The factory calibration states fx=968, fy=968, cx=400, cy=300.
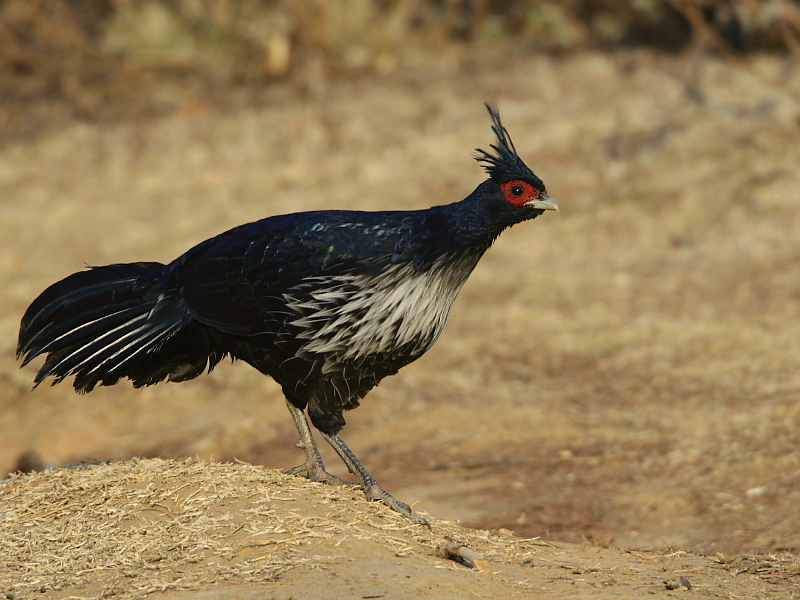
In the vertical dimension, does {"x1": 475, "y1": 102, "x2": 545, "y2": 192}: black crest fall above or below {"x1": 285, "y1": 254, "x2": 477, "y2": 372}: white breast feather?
above

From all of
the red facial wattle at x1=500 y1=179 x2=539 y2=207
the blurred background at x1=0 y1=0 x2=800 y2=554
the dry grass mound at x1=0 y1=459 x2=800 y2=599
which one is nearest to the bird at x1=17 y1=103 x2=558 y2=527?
the red facial wattle at x1=500 y1=179 x2=539 y2=207

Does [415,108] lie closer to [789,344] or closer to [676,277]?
[676,277]

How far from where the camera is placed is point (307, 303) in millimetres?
4625

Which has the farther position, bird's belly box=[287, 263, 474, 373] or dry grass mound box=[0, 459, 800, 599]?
bird's belly box=[287, 263, 474, 373]

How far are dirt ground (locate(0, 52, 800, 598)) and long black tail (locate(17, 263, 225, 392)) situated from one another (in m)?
0.59

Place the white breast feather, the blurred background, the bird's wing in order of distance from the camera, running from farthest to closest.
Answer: the blurred background < the bird's wing < the white breast feather

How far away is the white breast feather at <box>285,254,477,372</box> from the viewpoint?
14.8 feet

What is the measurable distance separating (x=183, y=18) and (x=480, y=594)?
45.8 ft

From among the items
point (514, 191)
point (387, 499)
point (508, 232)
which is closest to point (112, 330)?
point (387, 499)

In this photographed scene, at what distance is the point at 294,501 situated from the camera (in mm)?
4426

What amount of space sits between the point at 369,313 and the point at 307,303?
324mm

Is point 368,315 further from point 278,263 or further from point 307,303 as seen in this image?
point 278,263

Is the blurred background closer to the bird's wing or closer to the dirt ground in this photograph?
the dirt ground

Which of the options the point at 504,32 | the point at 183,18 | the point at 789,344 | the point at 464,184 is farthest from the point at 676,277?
the point at 183,18
